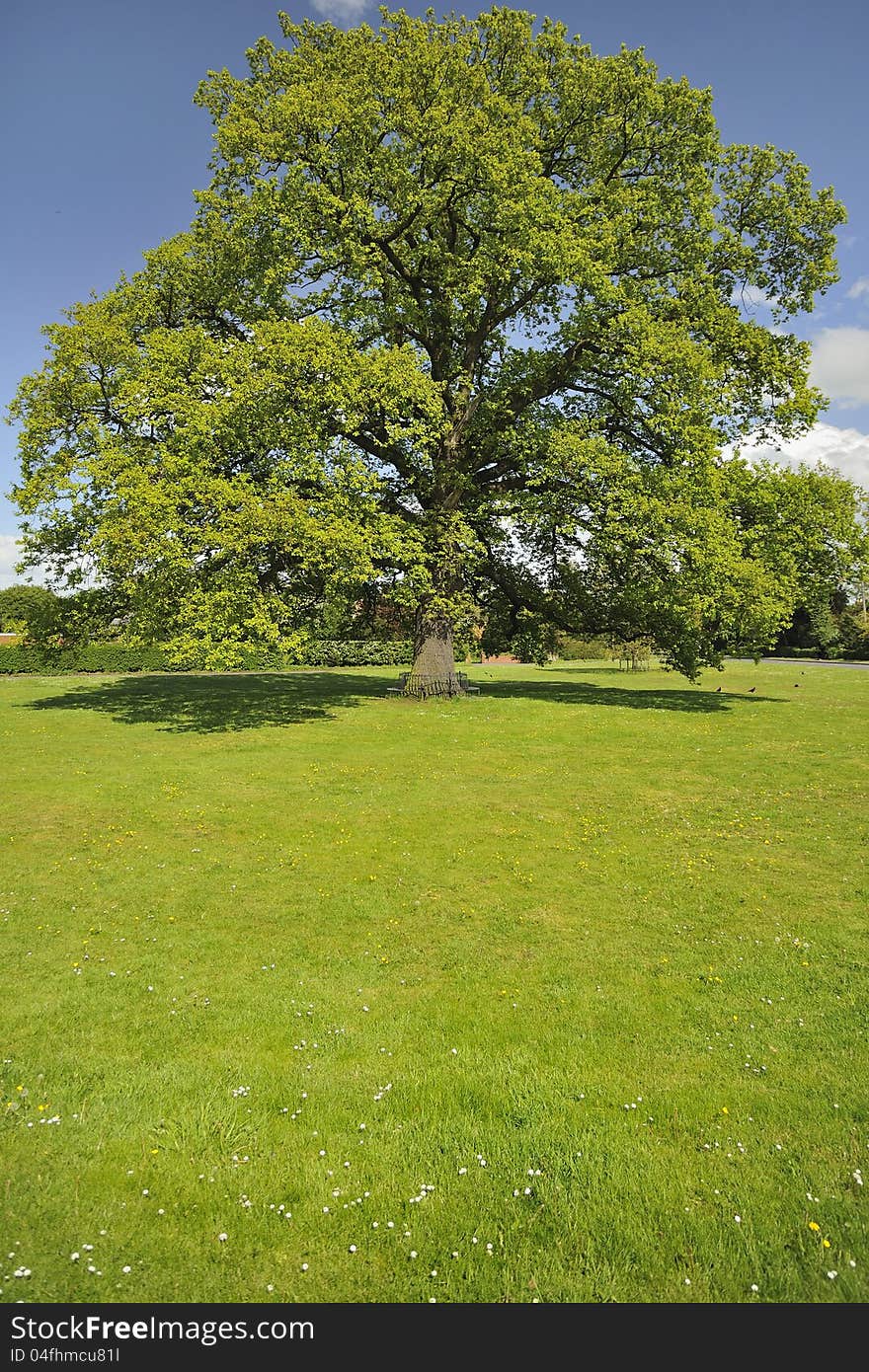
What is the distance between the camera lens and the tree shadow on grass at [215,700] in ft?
90.5

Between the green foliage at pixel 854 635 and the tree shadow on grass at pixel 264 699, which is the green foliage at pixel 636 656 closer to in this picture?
the tree shadow on grass at pixel 264 699

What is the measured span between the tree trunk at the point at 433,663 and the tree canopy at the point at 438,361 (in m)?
0.15

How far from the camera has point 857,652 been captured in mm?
75938

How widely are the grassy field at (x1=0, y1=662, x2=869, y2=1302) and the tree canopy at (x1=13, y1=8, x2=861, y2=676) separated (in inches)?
481

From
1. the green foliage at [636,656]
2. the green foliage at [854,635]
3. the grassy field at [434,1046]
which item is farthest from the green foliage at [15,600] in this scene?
the green foliage at [854,635]

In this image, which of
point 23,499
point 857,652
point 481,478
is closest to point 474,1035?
point 23,499

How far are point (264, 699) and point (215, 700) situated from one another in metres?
2.23

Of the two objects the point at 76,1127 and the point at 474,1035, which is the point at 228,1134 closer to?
the point at 76,1127

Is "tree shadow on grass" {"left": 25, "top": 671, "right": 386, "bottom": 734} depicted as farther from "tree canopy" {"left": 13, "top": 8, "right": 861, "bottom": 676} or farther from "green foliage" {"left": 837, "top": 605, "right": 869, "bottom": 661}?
"green foliage" {"left": 837, "top": 605, "right": 869, "bottom": 661}

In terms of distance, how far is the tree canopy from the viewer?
957 inches

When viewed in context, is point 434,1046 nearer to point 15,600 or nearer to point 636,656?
point 636,656

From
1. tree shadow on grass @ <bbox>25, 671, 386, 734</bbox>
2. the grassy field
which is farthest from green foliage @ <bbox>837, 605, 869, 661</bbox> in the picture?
the grassy field
